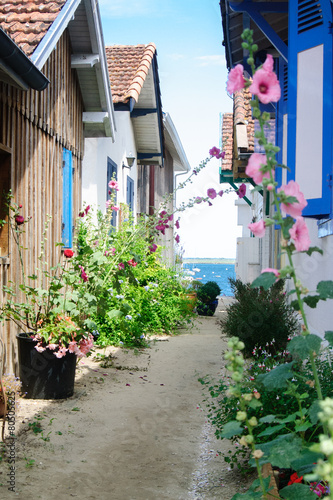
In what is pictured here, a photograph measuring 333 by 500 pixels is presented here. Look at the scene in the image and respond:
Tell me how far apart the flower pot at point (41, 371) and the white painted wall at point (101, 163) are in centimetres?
295

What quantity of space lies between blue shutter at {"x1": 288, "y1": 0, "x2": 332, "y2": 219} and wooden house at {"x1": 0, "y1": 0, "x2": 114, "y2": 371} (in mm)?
2266

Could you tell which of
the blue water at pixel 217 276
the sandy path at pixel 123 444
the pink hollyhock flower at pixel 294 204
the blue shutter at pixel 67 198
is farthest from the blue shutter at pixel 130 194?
the pink hollyhock flower at pixel 294 204

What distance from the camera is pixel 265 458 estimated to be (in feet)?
6.04

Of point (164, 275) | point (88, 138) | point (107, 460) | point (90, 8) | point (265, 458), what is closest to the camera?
point (265, 458)

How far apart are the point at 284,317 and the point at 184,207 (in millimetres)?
1835

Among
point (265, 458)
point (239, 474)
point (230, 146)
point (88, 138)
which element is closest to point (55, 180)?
point (88, 138)

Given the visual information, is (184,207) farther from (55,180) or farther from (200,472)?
(200,472)

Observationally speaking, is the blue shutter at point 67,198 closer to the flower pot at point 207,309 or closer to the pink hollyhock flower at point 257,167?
the pink hollyhock flower at point 257,167

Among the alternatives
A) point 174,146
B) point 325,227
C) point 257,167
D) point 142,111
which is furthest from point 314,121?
point 174,146

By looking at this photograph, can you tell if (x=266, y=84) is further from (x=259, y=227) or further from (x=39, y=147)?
(x=39, y=147)

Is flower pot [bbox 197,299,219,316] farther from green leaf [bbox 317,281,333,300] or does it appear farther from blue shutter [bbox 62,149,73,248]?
green leaf [bbox 317,281,333,300]

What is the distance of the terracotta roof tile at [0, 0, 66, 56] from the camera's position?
220 inches

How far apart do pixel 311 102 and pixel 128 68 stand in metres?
7.23

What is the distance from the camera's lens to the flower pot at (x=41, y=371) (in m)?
5.18
